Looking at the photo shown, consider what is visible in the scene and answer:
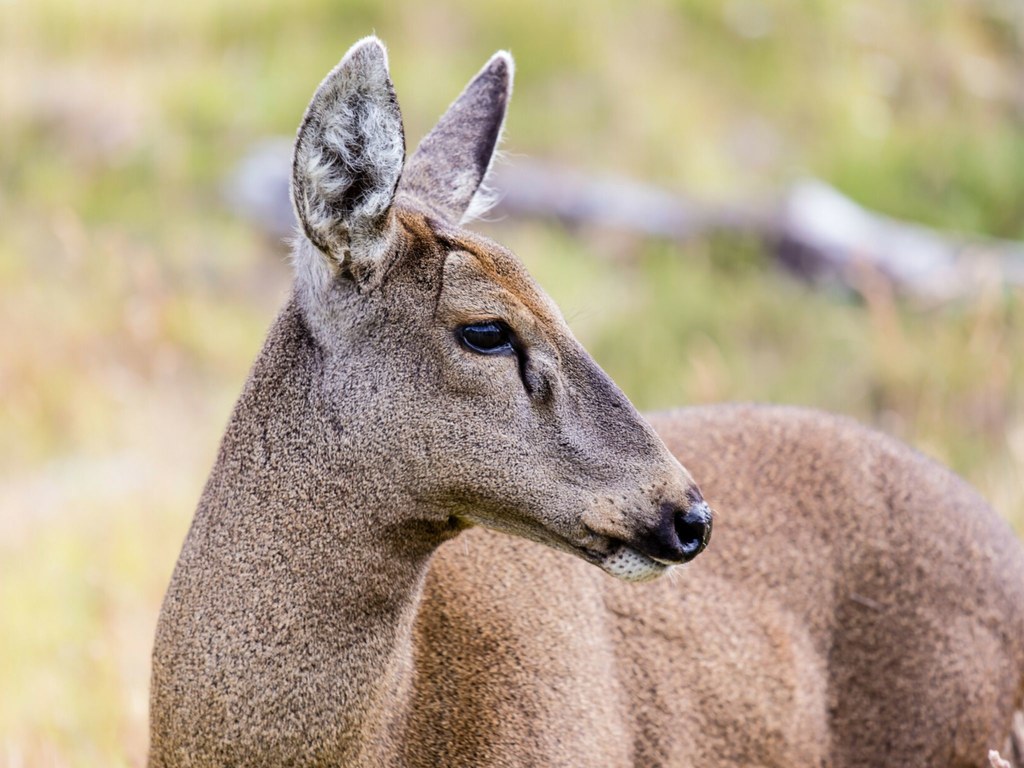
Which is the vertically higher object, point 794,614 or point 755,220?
point 794,614

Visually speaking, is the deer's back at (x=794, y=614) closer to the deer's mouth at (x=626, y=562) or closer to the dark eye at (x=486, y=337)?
the deer's mouth at (x=626, y=562)

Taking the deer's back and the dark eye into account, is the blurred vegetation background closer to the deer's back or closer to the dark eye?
the deer's back

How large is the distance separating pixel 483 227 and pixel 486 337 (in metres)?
7.99

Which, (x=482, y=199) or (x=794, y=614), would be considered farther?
(x=794, y=614)

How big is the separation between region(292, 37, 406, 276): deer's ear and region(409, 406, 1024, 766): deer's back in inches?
38.6

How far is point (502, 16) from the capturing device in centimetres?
1380

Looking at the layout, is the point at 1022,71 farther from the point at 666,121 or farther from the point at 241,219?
the point at 241,219

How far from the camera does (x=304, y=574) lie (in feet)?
10.9

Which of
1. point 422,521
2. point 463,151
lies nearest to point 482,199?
point 463,151

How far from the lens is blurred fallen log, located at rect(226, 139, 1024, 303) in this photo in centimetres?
1029

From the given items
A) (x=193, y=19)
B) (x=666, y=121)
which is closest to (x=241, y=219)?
(x=193, y=19)

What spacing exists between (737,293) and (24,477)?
→ 510cm

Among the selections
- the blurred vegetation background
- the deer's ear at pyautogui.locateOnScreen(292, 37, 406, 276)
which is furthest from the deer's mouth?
the blurred vegetation background

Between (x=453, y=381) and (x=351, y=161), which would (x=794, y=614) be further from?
(x=351, y=161)
